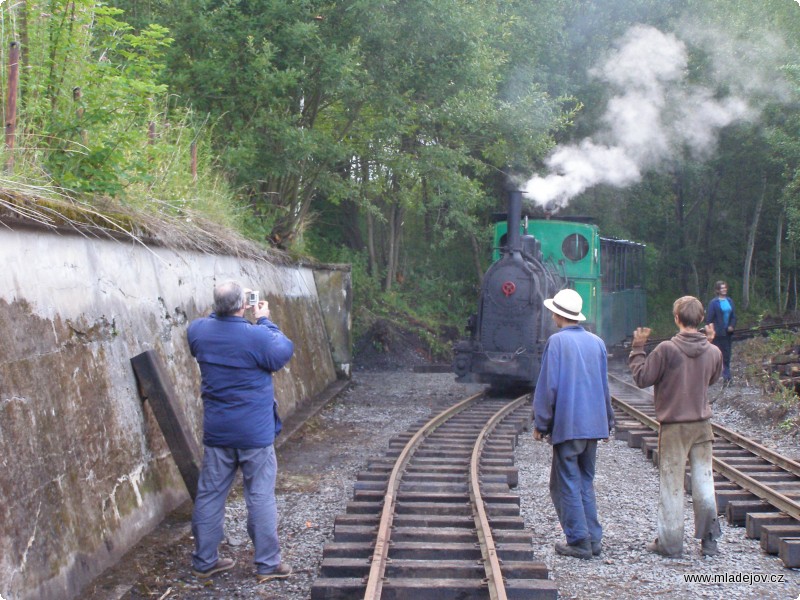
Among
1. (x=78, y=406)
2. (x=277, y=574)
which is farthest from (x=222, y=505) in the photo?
(x=78, y=406)

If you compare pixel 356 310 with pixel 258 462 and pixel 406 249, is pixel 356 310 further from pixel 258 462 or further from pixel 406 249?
pixel 258 462

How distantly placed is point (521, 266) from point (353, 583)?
828cm

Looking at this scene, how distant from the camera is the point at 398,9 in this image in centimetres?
1384

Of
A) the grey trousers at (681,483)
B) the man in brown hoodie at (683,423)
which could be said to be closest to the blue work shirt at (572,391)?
the man in brown hoodie at (683,423)

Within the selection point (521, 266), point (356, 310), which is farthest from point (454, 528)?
point (356, 310)

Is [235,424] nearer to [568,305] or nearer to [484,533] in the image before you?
[484,533]

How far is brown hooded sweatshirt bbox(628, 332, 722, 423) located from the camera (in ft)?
18.0

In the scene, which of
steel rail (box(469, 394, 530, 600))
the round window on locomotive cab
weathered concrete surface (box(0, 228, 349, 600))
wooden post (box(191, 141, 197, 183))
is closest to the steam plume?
the round window on locomotive cab

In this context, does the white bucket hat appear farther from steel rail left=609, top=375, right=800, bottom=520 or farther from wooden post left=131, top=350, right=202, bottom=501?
wooden post left=131, top=350, right=202, bottom=501

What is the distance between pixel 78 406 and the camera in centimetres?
509

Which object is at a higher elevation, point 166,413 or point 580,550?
point 166,413

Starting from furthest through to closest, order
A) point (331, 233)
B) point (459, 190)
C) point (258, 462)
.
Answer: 1. point (331, 233)
2. point (459, 190)
3. point (258, 462)

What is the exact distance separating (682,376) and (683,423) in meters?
0.32

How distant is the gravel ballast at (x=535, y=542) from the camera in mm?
4820
